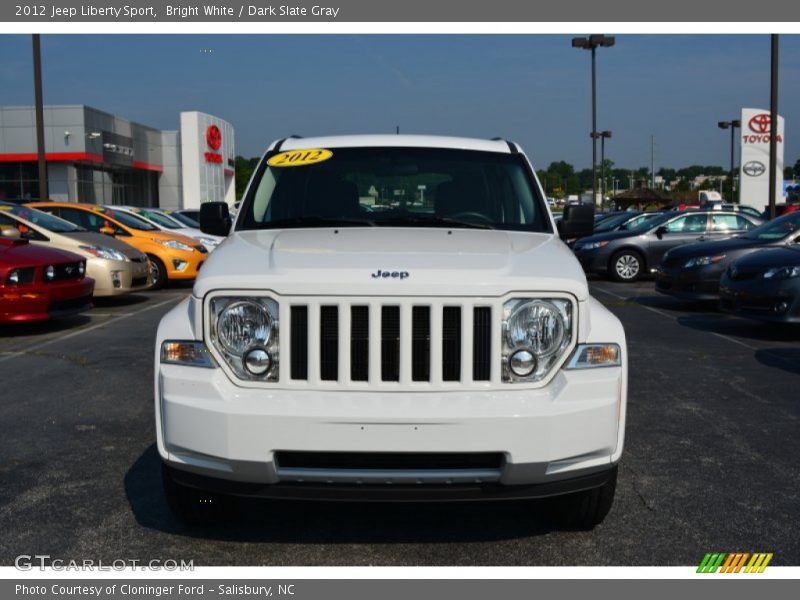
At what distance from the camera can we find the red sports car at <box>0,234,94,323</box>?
9812mm

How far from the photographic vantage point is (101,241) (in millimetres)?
13188

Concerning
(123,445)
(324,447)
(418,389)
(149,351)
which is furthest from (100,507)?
(149,351)

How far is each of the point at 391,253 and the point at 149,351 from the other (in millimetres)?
5850

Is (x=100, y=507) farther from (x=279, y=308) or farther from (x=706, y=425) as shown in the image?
(x=706, y=425)

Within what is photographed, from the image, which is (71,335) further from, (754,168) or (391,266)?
(754,168)

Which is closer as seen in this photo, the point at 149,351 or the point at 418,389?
the point at 418,389

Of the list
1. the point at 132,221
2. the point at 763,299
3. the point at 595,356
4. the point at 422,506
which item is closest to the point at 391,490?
the point at 595,356

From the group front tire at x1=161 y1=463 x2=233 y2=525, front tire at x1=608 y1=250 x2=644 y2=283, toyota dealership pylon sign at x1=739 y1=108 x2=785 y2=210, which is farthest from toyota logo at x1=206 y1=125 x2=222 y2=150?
front tire at x1=161 y1=463 x2=233 y2=525

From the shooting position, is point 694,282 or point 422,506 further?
point 694,282

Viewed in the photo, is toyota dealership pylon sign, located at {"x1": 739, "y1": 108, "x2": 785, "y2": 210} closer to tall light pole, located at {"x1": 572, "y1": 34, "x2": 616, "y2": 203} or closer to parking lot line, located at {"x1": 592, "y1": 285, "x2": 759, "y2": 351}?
tall light pole, located at {"x1": 572, "y1": 34, "x2": 616, "y2": 203}

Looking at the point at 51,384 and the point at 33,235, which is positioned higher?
the point at 33,235

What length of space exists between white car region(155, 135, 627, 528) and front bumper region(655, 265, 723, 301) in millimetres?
9084

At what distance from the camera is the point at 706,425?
5926 mm

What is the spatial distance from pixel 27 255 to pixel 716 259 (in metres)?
8.78
